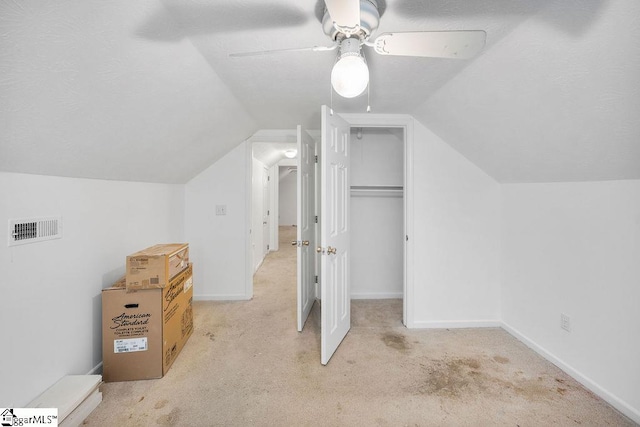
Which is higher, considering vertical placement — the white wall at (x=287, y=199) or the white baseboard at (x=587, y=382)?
the white wall at (x=287, y=199)

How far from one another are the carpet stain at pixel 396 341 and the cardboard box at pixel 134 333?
5.64 feet

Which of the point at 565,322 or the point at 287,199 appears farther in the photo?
the point at 287,199

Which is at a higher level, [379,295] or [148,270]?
[148,270]

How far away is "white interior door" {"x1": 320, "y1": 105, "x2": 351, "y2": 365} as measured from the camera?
6.51 feet

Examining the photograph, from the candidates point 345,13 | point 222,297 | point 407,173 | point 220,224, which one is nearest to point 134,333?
point 222,297

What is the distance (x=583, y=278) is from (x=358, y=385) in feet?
5.47

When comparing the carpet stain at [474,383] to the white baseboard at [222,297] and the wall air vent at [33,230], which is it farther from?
the wall air vent at [33,230]

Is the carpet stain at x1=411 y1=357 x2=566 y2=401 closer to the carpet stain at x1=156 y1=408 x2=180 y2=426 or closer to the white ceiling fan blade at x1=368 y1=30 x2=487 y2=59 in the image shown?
the carpet stain at x1=156 y1=408 x2=180 y2=426

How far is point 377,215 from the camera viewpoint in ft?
10.9

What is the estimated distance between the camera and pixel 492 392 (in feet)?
5.68

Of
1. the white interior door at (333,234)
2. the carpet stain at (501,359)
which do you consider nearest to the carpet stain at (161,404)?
the white interior door at (333,234)

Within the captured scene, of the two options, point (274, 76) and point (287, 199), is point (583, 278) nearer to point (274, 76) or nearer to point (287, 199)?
point (274, 76)

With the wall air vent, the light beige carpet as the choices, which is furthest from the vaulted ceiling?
the light beige carpet

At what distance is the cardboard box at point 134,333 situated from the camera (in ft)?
5.81
